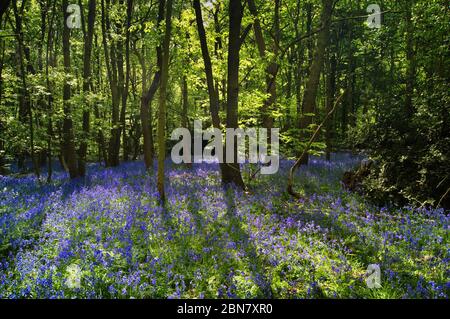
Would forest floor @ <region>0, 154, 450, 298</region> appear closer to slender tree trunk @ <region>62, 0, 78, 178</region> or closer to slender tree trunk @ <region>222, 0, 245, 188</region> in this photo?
slender tree trunk @ <region>222, 0, 245, 188</region>

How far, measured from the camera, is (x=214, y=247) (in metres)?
5.78

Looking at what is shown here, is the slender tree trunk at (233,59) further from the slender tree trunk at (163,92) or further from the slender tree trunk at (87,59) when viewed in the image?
the slender tree trunk at (87,59)

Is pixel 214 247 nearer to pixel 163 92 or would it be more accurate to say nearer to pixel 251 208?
pixel 251 208

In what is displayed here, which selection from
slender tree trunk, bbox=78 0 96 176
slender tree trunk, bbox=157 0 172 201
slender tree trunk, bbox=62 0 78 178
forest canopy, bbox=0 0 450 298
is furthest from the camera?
slender tree trunk, bbox=78 0 96 176

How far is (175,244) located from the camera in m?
5.90

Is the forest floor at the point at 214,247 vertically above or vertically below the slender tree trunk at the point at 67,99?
below

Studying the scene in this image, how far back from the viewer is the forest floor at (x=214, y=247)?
4477 millimetres

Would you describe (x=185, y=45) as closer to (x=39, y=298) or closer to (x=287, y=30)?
(x=39, y=298)

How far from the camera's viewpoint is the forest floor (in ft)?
14.7

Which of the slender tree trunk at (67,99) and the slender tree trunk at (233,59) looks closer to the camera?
the slender tree trunk at (233,59)

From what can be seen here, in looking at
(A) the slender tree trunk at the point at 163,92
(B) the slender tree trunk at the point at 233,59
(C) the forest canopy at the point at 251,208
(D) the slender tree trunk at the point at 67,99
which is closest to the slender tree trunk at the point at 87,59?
(C) the forest canopy at the point at 251,208

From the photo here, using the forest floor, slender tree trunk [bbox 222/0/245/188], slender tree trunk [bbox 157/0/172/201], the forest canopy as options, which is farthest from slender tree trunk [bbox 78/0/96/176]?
slender tree trunk [bbox 222/0/245/188]

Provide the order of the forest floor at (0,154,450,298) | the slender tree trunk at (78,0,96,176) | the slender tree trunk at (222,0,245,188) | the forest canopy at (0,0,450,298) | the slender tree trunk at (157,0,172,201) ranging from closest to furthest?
1. the forest floor at (0,154,450,298)
2. the forest canopy at (0,0,450,298)
3. the slender tree trunk at (157,0,172,201)
4. the slender tree trunk at (222,0,245,188)
5. the slender tree trunk at (78,0,96,176)
